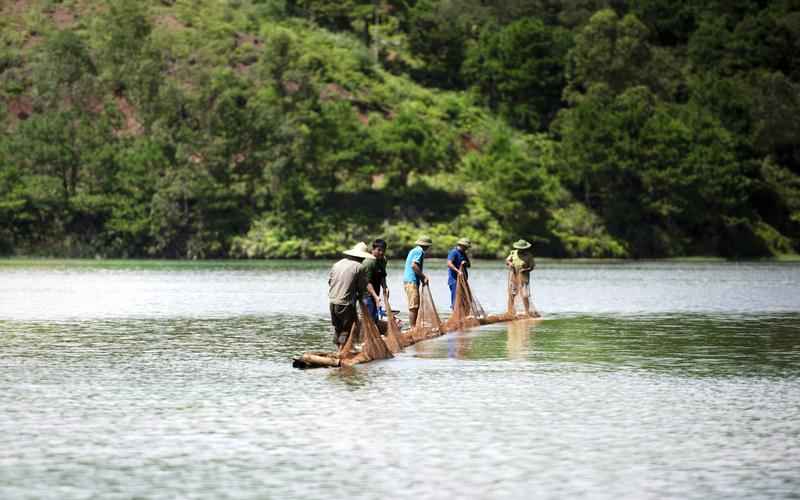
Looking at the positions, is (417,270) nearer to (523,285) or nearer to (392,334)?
(392,334)

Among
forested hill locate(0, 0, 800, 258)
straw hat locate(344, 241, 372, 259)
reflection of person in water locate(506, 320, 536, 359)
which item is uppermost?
forested hill locate(0, 0, 800, 258)

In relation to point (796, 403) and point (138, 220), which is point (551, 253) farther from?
point (796, 403)

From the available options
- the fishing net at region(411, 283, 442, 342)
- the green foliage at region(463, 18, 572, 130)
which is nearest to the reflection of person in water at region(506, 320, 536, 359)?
the fishing net at region(411, 283, 442, 342)

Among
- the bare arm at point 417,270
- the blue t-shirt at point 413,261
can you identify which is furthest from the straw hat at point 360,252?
the blue t-shirt at point 413,261

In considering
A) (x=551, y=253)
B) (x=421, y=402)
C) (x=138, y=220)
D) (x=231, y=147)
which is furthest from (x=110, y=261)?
(x=421, y=402)

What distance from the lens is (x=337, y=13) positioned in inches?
5630

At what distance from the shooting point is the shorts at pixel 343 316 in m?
23.0

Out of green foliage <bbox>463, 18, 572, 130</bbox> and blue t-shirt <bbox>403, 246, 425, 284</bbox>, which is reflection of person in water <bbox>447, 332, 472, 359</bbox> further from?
green foliage <bbox>463, 18, 572, 130</bbox>

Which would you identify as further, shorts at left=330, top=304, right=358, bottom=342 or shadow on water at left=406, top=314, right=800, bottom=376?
shadow on water at left=406, top=314, right=800, bottom=376

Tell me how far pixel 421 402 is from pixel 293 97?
326ft

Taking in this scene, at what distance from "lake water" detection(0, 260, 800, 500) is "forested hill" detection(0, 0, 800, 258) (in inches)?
2748

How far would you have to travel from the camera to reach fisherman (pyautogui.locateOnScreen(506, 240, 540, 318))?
37688mm

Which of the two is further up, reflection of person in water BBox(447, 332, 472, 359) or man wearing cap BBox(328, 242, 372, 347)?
man wearing cap BBox(328, 242, 372, 347)

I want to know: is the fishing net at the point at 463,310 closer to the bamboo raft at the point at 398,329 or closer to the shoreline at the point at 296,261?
the bamboo raft at the point at 398,329
